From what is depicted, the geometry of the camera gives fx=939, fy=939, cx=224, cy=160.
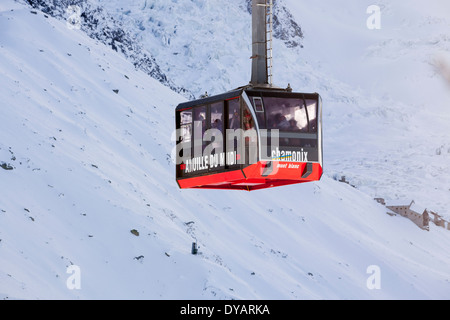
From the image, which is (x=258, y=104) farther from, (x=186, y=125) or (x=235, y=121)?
(x=186, y=125)

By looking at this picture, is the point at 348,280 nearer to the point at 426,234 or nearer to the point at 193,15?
the point at 426,234

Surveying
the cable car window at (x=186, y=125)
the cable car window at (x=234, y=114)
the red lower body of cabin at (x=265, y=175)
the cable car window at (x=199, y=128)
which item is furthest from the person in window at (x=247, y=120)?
the cable car window at (x=186, y=125)

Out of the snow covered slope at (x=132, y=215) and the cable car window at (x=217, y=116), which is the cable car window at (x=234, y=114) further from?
the snow covered slope at (x=132, y=215)

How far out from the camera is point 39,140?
2028 inches

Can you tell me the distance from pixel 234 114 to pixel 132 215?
83.3 feet

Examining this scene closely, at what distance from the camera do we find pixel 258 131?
78.4 ft

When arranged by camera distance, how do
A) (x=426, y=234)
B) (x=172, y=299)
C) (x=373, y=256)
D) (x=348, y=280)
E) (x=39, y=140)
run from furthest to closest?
(x=426, y=234), (x=373, y=256), (x=348, y=280), (x=39, y=140), (x=172, y=299)

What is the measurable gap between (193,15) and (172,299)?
118287mm

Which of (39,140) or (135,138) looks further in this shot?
(135,138)

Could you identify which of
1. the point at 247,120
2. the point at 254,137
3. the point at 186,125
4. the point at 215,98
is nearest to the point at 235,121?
the point at 247,120

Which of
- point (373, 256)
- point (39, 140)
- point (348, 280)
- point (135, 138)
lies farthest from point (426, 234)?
point (39, 140)

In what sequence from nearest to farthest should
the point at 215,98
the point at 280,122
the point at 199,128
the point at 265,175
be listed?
the point at 265,175 → the point at 280,122 → the point at 215,98 → the point at 199,128

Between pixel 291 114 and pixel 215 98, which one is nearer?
pixel 291 114

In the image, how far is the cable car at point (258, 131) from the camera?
78.4 ft
